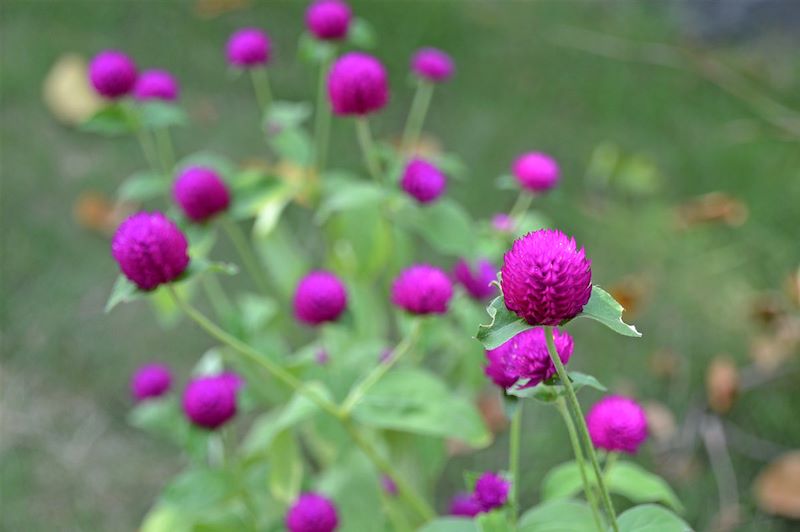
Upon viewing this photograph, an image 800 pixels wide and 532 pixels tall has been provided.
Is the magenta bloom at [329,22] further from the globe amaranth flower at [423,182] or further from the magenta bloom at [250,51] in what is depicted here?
the globe amaranth flower at [423,182]

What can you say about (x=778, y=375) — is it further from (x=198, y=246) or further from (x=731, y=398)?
(x=198, y=246)

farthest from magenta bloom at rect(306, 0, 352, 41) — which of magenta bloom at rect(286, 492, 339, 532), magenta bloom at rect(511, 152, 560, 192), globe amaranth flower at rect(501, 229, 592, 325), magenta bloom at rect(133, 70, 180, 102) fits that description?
globe amaranth flower at rect(501, 229, 592, 325)

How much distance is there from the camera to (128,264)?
0.72 metres

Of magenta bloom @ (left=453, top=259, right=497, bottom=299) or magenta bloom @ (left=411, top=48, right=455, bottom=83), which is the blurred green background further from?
magenta bloom @ (left=411, top=48, right=455, bottom=83)

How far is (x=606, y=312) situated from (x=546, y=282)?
58 millimetres

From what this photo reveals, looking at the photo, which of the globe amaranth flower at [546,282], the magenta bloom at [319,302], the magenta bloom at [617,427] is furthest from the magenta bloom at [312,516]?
the globe amaranth flower at [546,282]

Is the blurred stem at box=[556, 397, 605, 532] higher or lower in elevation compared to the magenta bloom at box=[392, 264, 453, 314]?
higher

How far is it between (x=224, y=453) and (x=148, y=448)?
1.60ft

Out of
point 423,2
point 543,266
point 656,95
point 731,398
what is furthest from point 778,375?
point 423,2

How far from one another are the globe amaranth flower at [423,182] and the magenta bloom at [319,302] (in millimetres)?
171

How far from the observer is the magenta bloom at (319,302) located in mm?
955

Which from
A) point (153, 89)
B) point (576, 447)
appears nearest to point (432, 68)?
point (153, 89)

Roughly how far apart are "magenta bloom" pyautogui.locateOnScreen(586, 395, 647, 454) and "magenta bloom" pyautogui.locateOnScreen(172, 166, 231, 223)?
57 cm

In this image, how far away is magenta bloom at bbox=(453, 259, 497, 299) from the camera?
105cm
